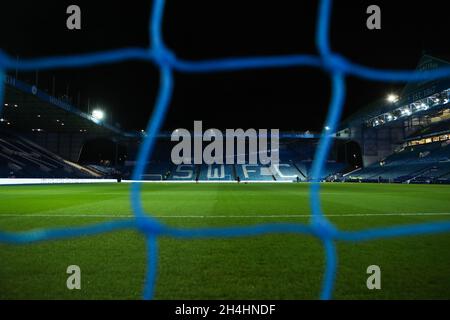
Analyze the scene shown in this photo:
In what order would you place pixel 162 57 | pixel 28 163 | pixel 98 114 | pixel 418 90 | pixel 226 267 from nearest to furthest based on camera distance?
pixel 162 57 < pixel 226 267 < pixel 28 163 < pixel 418 90 < pixel 98 114

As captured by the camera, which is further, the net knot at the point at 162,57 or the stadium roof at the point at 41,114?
the stadium roof at the point at 41,114

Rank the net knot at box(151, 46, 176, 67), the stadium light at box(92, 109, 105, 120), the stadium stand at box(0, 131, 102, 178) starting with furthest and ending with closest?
1. the stadium light at box(92, 109, 105, 120)
2. the stadium stand at box(0, 131, 102, 178)
3. the net knot at box(151, 46, 176, 67)

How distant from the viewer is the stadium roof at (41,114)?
72.3 ft

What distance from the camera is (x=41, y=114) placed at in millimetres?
28344

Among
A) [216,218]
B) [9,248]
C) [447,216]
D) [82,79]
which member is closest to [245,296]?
[9,248]

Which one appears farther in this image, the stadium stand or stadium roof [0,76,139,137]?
the stadium stand

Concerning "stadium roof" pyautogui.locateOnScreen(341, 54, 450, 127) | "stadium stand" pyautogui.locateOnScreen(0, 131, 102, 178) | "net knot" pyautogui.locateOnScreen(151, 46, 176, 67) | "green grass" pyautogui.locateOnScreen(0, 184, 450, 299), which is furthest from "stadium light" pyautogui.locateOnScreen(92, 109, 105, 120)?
"net knot" pyautogui.locateOnScreen(151, 46, 176, 67)

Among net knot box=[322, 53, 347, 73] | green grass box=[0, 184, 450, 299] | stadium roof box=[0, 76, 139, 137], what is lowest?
green grass box=[0, 184, 450, 299]

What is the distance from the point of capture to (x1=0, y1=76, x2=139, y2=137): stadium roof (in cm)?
2203

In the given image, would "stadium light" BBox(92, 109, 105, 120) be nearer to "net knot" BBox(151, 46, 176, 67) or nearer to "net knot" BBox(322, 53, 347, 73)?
"net knot" BBox(151, 46, 176, 67)

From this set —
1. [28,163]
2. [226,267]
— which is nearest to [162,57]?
[226,267]

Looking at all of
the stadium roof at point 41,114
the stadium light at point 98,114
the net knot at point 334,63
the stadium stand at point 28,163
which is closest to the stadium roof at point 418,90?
the stadium light at point 98,114

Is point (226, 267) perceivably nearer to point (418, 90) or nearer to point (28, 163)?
point (28, 163)

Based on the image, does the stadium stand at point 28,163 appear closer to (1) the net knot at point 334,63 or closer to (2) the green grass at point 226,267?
(2) the green grass at point 226,267
